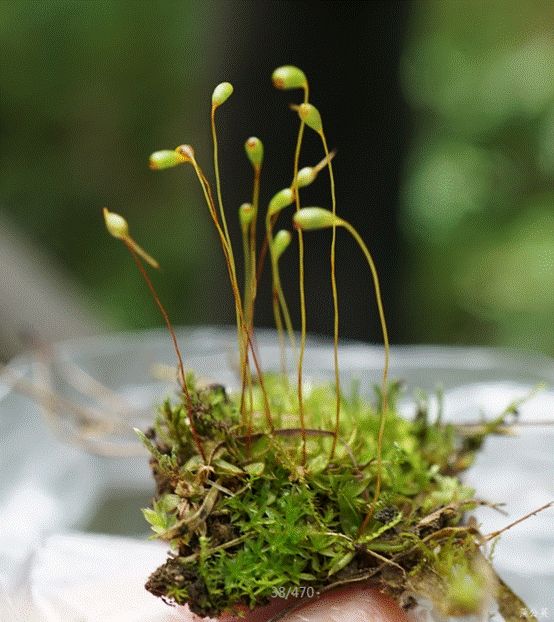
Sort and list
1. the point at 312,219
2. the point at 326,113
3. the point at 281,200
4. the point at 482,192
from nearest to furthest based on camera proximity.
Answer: the point at 312,219 → the point at 281,200 → the point at 326,113 → the point at 482,192

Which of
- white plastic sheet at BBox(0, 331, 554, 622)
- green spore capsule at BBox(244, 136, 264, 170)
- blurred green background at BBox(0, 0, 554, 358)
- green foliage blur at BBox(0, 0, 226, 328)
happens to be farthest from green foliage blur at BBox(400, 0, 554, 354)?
green spore capsule at BBox(244, 136, 264, 170)

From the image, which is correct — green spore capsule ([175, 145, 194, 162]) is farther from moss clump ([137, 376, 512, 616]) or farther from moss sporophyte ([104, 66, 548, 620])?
moss clump ([137, 376, 512, 616])

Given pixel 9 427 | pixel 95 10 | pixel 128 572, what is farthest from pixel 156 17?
pixel 128 572

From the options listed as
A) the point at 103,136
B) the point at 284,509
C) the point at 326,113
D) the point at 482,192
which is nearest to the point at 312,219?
the point at 284,509

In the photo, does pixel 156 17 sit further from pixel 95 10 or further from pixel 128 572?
pixel 128 572

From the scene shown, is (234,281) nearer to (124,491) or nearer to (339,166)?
(124,491)

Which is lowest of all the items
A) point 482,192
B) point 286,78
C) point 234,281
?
point 482,192

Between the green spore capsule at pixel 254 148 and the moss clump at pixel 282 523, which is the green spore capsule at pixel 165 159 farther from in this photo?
the moss clump at pixel 282 523
